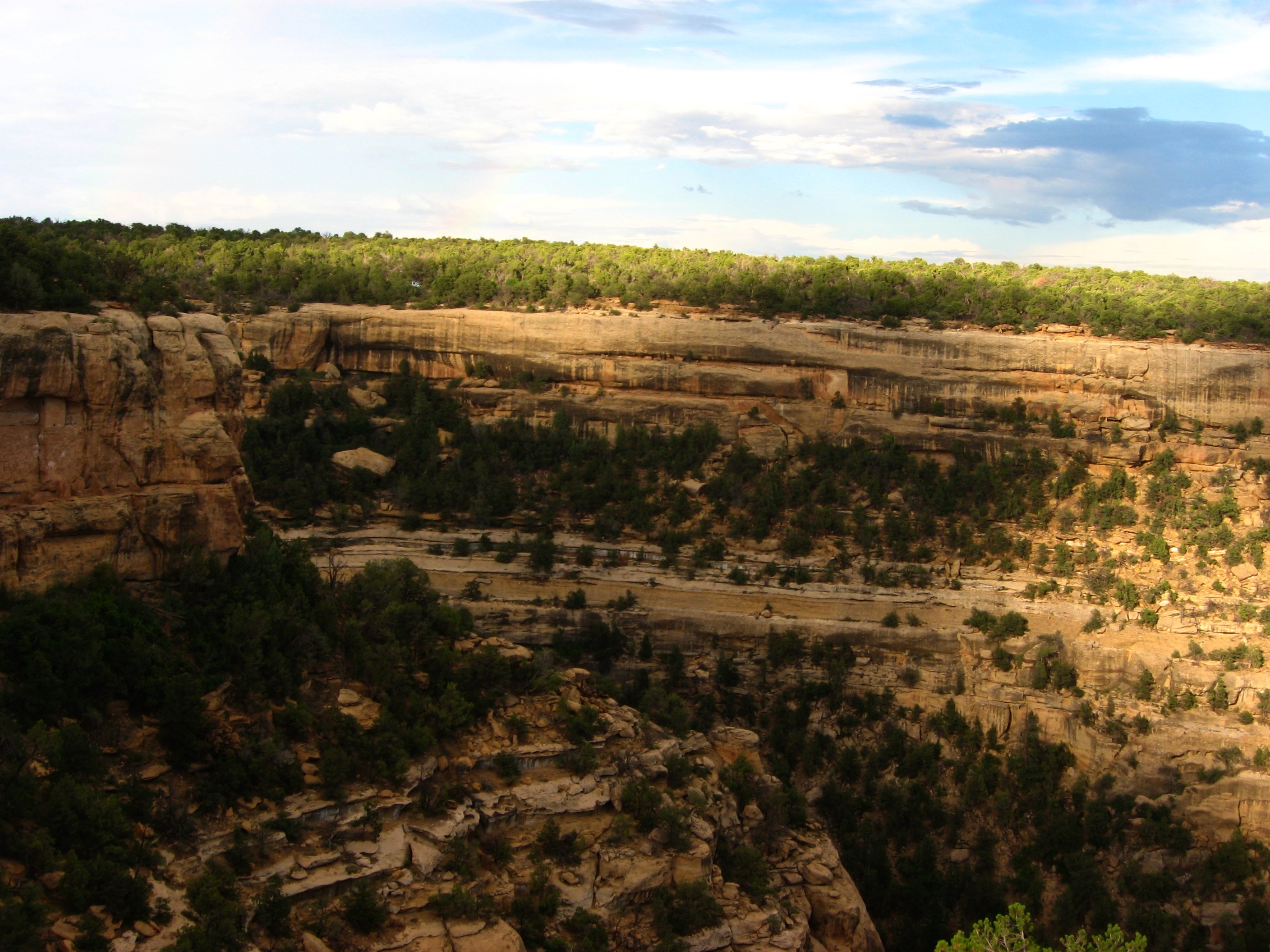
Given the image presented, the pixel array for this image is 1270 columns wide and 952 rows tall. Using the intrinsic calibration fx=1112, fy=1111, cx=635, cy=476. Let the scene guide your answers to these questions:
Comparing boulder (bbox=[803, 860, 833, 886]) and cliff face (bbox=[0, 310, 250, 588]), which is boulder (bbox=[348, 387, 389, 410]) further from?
boulder (bbox=[803, 860, 833, 886])

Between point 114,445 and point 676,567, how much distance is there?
20017 mm

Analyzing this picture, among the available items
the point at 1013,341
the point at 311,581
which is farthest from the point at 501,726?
the point at 1013,341

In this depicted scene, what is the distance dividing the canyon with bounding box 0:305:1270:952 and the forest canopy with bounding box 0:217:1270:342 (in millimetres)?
1301

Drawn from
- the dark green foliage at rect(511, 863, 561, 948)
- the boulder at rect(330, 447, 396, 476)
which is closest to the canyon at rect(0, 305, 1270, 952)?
the dark green foliage at rect(511, 863, 561, 948)

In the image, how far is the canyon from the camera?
54.6ft

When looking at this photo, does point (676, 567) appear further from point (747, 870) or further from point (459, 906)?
point (459, 906)

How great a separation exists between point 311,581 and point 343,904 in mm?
7176

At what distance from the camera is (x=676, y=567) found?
114 feet

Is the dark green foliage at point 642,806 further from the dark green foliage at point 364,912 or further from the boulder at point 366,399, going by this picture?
the boulder at point 366,399

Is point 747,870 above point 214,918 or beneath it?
beneath

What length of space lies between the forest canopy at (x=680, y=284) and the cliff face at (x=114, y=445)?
69.2 feet

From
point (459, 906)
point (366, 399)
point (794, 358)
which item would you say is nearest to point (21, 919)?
point (459, 906)

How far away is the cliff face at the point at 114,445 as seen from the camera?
16125 millimetres

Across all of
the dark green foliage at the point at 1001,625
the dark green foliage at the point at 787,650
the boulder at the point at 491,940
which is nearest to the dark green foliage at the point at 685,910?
the boulder at the point at 491,940
